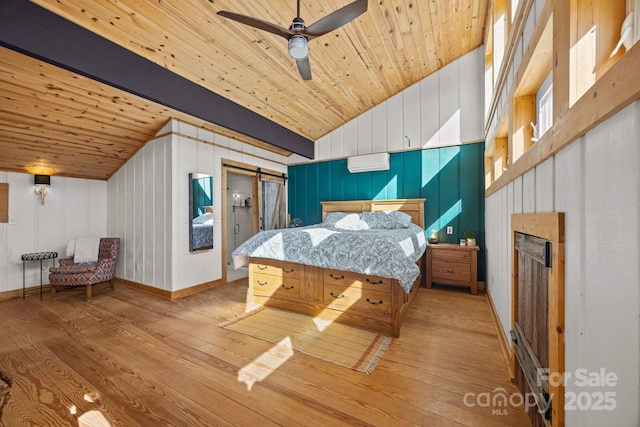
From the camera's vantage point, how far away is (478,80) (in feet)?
13.9

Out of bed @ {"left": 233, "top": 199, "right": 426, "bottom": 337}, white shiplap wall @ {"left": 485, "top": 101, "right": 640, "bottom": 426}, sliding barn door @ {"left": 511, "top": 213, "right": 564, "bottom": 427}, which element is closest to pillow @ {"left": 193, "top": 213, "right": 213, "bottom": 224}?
bed @ {"left": 233, "top": 199, "right": 426, "bottom": 337}

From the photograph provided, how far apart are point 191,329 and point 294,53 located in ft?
9.62

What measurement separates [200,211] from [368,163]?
317cm

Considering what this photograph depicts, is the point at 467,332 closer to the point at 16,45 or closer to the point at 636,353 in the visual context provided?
the point at 636,353

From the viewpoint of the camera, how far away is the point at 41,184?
4.17 metres

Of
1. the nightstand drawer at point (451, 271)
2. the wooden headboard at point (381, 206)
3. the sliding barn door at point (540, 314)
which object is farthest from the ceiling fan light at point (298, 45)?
the nightstand drawer at point (451, 271)

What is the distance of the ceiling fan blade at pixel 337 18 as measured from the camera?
185cm

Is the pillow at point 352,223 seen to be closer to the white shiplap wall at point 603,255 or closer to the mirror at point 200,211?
the mirror at point 200,211

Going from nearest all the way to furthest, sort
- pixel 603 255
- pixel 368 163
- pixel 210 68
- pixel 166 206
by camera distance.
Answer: pixel 603 255 → pixel 210 68 → pixel 166 206 → pixel 368 163

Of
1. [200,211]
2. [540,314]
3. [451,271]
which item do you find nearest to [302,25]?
[540,314]

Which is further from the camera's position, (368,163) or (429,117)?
(368,163)

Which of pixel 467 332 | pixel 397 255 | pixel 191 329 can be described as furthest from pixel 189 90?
pixel 467 332

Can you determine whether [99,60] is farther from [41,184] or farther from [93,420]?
[41,184]

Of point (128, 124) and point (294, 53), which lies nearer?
point (294, 53)
